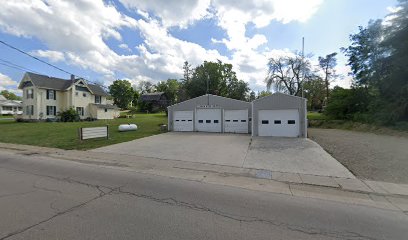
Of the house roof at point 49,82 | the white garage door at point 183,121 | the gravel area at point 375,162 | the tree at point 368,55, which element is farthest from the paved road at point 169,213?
the house roof at point 49,82

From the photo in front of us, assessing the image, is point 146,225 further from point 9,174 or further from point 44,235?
point 9,174

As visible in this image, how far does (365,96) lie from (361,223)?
92.1ft

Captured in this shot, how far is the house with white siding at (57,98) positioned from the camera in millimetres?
31172

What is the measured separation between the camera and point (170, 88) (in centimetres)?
6894

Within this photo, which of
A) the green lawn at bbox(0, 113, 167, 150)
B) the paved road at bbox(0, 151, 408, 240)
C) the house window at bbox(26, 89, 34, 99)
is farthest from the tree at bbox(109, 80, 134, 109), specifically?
the paved road at bbox(0, 151, 408, 240)

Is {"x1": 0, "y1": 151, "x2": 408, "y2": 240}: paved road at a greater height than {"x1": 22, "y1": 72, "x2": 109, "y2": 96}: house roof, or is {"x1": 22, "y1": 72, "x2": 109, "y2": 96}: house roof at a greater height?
{"x1": 22, "y1": 72, "x2": 109, "y2": 96}: house roof

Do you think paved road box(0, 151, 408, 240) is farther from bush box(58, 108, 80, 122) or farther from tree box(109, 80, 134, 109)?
tree box(109, 80, 134, 109)

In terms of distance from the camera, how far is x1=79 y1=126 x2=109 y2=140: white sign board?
13.4 m

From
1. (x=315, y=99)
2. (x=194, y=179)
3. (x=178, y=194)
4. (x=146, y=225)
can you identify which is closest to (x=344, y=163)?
(x=194, y=179)

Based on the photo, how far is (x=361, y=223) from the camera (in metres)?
3.85

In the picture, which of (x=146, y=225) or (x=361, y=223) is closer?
(x=146, y=225)

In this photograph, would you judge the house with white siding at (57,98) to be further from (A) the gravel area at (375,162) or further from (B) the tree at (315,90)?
(B) the tree at (315,90)

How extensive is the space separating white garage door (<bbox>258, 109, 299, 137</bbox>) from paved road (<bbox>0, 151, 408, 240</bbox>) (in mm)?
12282

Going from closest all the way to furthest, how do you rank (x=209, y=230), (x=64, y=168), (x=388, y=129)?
(x=209, y=230), (x=64, y=168), (x=388, y=129)
